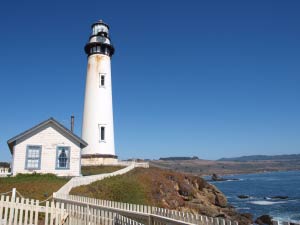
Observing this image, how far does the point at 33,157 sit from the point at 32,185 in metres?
5.99

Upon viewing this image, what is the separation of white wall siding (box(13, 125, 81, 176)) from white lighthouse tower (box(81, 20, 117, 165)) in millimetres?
8973

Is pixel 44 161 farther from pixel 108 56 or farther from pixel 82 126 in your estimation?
pixel 108 56

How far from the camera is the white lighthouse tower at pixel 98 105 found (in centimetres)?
3559

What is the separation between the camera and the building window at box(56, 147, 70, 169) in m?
25.6

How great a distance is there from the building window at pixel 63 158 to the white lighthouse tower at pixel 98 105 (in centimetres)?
923

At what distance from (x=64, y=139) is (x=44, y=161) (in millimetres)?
2430

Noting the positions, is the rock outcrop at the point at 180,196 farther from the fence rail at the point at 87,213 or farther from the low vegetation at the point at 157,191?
the fence rail at the point at 87,213

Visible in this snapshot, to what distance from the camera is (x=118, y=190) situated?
23.6 metres

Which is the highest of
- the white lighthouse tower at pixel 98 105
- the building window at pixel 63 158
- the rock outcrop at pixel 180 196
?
the white lighthouse tower at pixel 98 105

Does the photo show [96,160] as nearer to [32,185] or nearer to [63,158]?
[63,158]

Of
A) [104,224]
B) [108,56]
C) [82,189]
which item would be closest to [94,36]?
[108,56]

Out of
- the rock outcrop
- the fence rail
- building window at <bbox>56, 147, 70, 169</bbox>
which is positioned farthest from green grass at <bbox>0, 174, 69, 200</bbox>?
the rock outcrop

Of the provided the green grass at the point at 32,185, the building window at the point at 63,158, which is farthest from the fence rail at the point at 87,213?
Result: the building window at the point at 63,158

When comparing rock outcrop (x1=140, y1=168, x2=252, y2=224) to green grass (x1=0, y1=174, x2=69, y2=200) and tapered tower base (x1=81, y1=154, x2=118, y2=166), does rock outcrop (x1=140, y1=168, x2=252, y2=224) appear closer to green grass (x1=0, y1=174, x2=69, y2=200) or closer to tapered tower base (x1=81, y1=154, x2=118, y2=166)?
tapered tower base (x1=81, y1=154, x2=118, y2=166)
